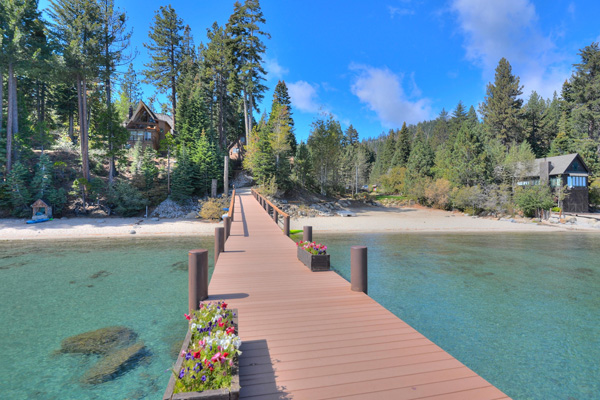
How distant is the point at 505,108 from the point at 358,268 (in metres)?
54.6

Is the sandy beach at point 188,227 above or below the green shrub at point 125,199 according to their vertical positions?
below

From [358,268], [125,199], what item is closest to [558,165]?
[358,268]

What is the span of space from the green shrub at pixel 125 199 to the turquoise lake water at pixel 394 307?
29.9 ft

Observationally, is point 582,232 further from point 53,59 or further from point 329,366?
point 53,59

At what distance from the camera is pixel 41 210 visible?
2466 cm

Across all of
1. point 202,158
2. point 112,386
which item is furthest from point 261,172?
point 112,386

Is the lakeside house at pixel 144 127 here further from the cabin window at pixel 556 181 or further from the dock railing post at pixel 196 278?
the cabin window at pixel 556 181

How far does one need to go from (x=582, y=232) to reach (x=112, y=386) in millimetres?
36745

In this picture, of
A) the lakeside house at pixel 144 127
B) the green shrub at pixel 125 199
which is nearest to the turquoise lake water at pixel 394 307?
the green shrub at pixel 125 199

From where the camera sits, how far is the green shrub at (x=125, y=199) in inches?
1065

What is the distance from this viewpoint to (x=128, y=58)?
29703mm

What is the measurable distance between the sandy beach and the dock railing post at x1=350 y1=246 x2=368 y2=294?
746 inches

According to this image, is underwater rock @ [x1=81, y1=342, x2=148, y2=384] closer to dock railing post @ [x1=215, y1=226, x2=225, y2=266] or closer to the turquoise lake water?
the turquoise lake water

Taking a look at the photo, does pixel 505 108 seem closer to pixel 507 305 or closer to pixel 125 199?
pixel 507 305
